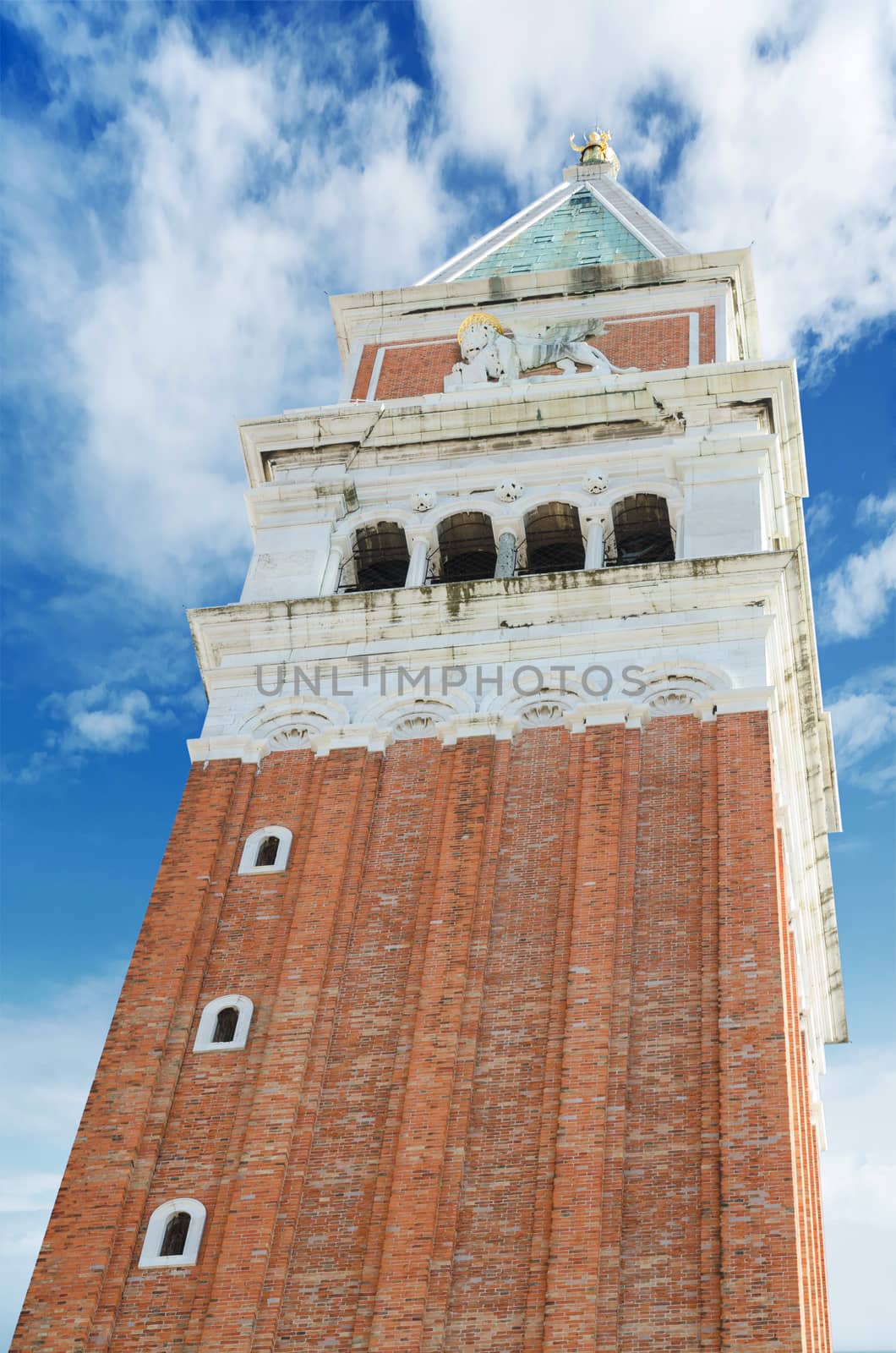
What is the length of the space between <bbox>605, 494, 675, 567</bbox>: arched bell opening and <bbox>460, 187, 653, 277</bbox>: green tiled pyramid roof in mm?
9605

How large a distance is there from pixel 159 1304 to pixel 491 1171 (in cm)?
442

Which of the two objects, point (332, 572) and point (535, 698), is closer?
point (535, 698)

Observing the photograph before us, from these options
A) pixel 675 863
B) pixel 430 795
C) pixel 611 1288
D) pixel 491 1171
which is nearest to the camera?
pixel 611 1288

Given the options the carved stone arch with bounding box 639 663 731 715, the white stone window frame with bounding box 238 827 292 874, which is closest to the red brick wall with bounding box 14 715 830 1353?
the white stone window frame with bounding box 238 827 292 874

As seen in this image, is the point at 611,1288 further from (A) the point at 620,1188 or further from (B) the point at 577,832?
(B) the point at 577,832

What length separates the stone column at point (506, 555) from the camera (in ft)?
121

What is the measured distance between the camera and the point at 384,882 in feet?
101

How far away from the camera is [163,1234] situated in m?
26.1

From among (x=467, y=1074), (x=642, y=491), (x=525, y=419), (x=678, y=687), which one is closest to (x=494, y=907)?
→ (x=467, y=1074)

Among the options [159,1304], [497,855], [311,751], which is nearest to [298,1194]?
[159,1304]

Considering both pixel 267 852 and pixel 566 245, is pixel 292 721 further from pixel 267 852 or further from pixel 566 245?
pixel 566 245

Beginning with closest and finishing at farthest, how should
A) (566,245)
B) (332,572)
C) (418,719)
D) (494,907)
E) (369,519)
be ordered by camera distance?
(494,907)
(418,719)
(332,572)
(369,519)
(566,245)

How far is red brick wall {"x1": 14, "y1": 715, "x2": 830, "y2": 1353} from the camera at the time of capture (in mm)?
24625

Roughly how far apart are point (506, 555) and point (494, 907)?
30.4ft
